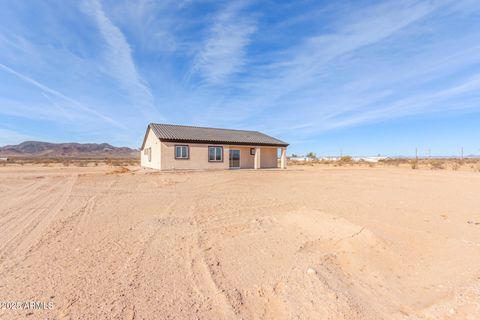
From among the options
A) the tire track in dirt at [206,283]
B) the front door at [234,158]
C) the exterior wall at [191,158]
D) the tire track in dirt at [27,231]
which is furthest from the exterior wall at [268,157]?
the tire track in dirt at [206,283]

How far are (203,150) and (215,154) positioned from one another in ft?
4.11

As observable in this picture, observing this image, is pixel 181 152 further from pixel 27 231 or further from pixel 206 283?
pixel 206 283

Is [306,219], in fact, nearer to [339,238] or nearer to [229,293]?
[339,238]

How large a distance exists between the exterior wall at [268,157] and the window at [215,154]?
16.9ft

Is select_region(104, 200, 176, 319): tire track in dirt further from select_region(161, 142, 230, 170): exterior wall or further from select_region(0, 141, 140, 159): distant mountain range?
select_region(0, 141, 140, 159): distant mountain range

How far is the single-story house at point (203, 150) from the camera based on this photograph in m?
19.8

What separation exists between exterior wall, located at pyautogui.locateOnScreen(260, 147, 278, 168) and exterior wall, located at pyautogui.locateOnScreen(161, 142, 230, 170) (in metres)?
4.59

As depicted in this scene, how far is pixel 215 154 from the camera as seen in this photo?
21953 mm

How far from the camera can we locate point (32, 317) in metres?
2.39

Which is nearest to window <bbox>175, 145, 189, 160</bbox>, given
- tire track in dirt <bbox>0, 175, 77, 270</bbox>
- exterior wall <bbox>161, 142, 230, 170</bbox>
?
exterior wall <bbox>161, 142, 230, 170</bbox>

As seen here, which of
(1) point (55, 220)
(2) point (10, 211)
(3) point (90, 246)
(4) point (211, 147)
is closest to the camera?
(3) point (90, 246)

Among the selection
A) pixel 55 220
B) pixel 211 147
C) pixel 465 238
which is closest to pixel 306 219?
pixel 465 238

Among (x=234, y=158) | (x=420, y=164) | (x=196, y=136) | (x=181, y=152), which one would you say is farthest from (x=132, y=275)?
(x=420, y=164)

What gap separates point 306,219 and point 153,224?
11.2 feet
